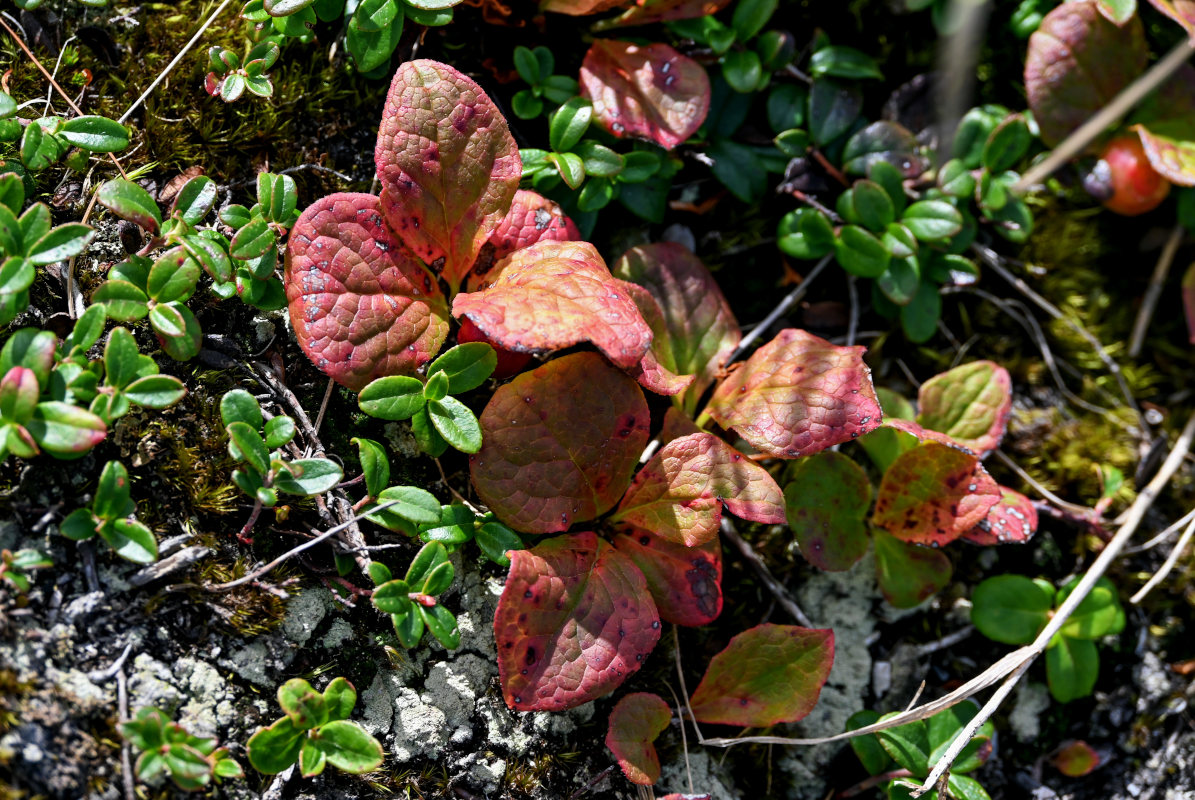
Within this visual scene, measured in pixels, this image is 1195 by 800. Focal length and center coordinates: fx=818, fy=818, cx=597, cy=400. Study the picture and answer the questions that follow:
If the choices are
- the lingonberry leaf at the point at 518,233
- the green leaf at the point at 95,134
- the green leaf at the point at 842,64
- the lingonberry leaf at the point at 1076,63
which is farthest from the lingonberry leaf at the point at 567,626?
the lingonberry leaf at the point at 1076,63

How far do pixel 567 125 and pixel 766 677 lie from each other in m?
1.57

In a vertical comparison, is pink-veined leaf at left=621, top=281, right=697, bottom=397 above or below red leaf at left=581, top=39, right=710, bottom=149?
below

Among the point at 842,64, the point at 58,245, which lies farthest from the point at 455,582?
the point at 842,64

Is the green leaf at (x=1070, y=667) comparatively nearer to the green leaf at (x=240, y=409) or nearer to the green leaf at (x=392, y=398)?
the green leaf at (x=392, y=398)

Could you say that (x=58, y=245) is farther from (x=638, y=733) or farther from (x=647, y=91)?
(x=638, y=733)

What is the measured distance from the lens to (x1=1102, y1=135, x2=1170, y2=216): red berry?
9.02ft

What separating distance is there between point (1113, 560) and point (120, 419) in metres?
2.89

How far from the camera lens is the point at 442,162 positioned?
2035mm

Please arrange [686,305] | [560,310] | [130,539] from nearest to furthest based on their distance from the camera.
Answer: [130,539], [560,310], [686,305]

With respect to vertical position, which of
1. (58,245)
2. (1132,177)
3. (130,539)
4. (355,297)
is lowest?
(130,539)

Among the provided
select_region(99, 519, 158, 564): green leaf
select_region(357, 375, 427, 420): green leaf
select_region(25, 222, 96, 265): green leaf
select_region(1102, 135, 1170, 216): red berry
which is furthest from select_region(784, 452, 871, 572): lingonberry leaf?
select_region(25, 222, 96, 265): green leaf

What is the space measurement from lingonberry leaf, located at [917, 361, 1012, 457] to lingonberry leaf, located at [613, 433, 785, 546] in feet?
2.54

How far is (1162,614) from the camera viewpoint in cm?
268

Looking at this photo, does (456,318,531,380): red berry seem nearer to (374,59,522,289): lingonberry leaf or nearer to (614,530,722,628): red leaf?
(374,59,522,289): lingonberry leaf
